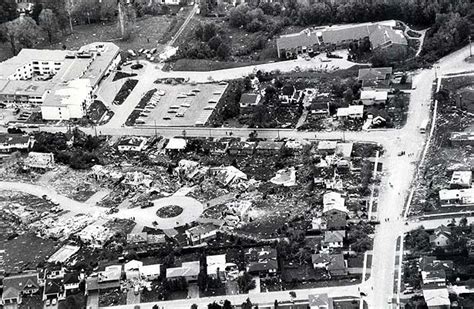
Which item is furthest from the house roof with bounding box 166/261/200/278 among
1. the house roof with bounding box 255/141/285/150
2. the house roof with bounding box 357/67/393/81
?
the house roof with bounding box 357/67/393/81

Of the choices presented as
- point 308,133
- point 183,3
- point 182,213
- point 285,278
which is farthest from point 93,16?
point 285,278

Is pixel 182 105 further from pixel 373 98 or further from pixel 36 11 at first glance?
pixel 36 11

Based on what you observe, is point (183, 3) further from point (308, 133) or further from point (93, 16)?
point (308, 133)

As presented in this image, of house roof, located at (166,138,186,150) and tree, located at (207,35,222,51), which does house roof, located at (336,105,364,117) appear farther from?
tree, located at (207,35,222,51)

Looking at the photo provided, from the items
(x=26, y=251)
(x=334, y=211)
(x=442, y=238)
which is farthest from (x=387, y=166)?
(x=26, y=251)

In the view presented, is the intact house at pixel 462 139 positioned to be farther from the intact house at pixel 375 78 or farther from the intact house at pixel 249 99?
the intact house at pixel 249 99

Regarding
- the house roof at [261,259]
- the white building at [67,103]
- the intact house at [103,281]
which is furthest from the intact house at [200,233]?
the white building at [67,103]
